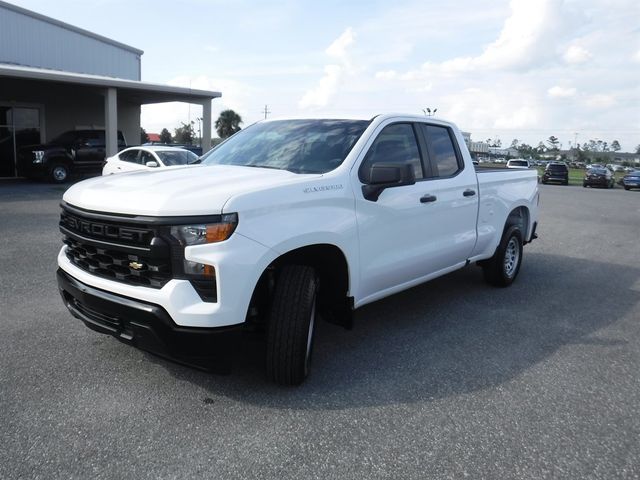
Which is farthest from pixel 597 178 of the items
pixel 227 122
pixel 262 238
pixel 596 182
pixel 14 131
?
pixel 227 122

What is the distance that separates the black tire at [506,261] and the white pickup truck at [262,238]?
61.3 inches

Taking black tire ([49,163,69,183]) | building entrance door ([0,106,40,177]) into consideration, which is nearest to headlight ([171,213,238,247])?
black tire ([49,163,69,183])

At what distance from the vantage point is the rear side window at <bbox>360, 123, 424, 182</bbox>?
13.5ft

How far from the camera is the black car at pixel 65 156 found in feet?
60.7

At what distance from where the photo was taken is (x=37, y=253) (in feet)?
24.2

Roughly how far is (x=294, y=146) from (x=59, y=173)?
17376 millimetres

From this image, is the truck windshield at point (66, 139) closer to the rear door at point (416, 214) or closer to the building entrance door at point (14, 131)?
the building entrance door at point (14, 131)

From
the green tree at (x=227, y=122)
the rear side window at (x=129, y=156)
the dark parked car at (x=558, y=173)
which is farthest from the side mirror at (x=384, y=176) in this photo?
the green tree at (x=227, y=122)

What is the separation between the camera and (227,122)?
78625mm

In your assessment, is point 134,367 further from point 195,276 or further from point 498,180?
point 498,180

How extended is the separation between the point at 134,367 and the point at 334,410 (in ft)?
4.93

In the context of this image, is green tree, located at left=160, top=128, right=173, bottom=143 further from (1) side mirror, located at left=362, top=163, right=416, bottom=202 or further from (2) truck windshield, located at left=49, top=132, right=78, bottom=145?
(1) side mirror, located at left=362, top=163, right=416, bottom=202

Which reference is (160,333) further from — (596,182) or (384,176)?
(596,182)

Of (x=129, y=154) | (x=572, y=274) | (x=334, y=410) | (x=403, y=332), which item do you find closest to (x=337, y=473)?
(x=334, y=410)
